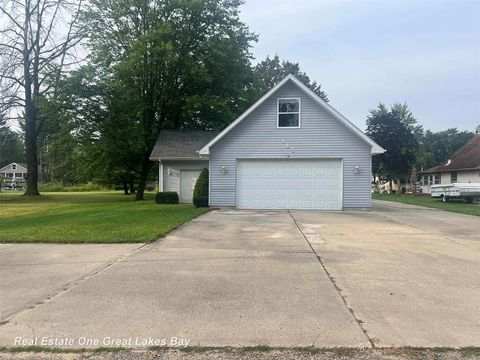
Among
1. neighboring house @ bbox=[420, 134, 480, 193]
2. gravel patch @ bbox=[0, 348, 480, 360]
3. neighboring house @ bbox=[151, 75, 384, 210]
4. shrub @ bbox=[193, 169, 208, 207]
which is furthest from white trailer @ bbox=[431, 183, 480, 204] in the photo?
gravel patch @ bbox=[0, 348, 480, 360]

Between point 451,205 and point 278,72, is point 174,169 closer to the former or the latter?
point 451,205

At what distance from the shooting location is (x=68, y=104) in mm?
27547

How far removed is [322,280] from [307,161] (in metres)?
13.5

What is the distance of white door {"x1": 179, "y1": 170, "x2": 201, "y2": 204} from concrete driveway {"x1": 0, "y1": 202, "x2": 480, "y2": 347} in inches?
583

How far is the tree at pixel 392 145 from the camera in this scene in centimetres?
4297

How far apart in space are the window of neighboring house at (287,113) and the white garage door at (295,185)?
1753 millimetres

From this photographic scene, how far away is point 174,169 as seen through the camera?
2511 cm

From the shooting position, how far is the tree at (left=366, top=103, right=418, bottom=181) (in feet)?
141

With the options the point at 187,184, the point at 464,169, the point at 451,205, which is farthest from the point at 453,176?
the point at 187,184

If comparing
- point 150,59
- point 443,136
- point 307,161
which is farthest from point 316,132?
point 443,136

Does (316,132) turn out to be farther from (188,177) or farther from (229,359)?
(229,359)

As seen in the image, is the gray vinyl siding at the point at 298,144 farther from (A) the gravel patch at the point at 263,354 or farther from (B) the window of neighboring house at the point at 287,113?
(A) the gravel patch at the point at 263,354

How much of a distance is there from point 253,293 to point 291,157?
14.1 meters

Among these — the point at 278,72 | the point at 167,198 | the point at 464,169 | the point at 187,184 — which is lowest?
the point at 167,198
